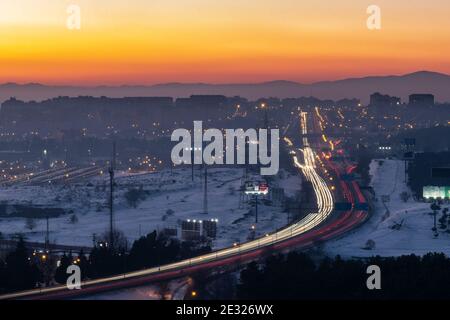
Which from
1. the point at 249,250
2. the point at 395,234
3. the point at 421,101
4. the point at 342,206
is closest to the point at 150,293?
the point at 249,250

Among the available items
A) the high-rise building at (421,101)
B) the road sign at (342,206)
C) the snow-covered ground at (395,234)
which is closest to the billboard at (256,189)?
the road sign at (342,206)

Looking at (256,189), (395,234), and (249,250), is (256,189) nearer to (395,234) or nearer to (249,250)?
(395,234)

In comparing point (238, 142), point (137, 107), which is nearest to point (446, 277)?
point (238, 142)

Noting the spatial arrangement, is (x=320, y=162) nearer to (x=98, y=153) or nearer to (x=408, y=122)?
(x=98, y=153)

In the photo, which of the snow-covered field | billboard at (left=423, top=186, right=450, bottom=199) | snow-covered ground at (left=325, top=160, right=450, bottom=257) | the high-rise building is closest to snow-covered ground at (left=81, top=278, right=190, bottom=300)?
snow-covered ground at (left=325, top=160, right=450, bottom=257)

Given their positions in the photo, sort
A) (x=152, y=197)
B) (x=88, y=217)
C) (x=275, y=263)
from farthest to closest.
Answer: (x=152, y=197) < (x=88, y=217) < (x=275, y=263)
